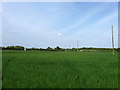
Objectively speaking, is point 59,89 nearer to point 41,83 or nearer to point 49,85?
point 49,85

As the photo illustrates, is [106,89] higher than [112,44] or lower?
lower

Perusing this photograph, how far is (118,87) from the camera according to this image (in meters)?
3.18

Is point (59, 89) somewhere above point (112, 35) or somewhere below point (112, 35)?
below

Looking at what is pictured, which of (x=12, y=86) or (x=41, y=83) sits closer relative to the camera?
(x=12, y=86)

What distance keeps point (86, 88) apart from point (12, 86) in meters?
2.16

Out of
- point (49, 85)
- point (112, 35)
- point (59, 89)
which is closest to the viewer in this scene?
point (59, 89)

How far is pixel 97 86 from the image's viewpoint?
3152 mm

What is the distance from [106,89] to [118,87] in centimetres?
49

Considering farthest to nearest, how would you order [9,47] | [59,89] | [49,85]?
[9,47] < [49,85] < [59,89]

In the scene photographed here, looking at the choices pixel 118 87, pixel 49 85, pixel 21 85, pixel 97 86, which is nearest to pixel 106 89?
pixel 97 86

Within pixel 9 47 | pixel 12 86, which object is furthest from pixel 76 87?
pixel 9 47

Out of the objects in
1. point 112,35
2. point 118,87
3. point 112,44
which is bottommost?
point 118,87

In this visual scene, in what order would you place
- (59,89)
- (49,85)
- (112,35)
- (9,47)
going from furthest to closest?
1. (9,47)
2. (112,35)
3. (49,85)
4. (59,89)

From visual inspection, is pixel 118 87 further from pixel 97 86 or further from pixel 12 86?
pixel 12 86
